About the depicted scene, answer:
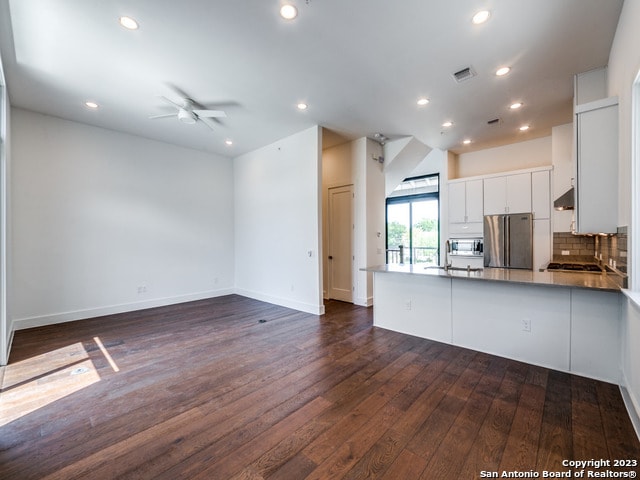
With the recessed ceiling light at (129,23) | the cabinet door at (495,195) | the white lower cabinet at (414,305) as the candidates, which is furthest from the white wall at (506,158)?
the recessed ceiling light at (129,23)

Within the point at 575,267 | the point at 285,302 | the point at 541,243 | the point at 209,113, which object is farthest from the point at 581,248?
the point at 209,113

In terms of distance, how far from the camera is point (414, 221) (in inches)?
333

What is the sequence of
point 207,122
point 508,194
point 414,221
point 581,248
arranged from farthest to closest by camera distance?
point 414,221, point 508,194, point 581,248, point 207,122

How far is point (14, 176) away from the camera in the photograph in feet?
13.6

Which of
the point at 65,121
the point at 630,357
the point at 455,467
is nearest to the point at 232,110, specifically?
the point at 65,121

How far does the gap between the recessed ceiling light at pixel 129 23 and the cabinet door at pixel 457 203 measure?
5902 mm

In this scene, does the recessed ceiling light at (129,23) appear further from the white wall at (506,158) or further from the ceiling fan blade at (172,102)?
the white wall at (506,158)

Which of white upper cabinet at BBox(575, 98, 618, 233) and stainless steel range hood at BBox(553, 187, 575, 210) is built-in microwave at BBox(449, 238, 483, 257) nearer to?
stainless steel range hood at BBox(553, 187, 575, 210)

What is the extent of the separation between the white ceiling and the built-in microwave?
2.39 metres

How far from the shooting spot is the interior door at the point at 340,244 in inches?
228

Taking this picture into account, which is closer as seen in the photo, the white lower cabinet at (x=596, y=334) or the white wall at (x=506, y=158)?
the white lower cabinet at (x=596, y=334)

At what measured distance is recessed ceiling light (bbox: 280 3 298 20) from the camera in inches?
90.7

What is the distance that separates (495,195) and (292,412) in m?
5.52

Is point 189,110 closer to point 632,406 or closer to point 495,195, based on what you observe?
point 632,406
